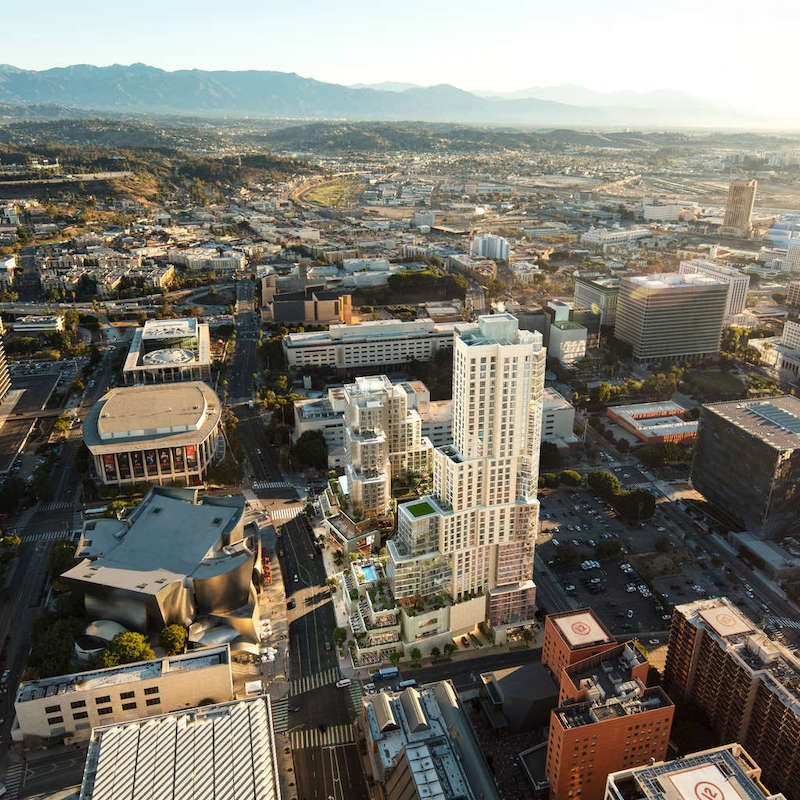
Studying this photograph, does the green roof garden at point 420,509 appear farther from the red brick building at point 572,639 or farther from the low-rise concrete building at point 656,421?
the low-rise concrete building at point 656,421

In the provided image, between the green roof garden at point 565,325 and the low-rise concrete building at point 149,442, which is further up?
the green roof garden at point 565,325

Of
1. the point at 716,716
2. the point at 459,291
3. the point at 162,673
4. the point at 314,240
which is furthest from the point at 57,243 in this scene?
the point at 716,716

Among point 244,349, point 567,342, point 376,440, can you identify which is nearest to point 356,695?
point 376,440

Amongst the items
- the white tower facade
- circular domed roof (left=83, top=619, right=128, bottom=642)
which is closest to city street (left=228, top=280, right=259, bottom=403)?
the white tower facade

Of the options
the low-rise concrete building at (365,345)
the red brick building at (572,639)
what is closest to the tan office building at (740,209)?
the low-rise concrete building at (365,345)

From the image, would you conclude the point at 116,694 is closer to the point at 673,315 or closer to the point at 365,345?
the point at 365,345

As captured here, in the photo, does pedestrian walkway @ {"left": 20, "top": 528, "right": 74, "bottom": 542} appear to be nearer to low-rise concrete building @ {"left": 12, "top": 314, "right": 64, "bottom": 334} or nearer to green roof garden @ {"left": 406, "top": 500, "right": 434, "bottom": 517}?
green roof garden @ {"left": 406, "top": 500, "right": 434, "bottom": 517}
